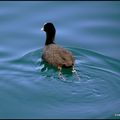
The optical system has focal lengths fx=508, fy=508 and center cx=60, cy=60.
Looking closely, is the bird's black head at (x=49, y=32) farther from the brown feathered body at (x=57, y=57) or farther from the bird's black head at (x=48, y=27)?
the brown feathered body at (x=57, y=57)

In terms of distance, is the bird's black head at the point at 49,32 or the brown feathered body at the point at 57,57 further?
the bird's black head at the point at 49,32

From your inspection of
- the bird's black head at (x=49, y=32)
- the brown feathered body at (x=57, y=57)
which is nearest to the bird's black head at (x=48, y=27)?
the bird's black head at (x=49, y=32)

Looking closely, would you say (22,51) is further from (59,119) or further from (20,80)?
(59,119)

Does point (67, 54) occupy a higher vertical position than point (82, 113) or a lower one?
higher

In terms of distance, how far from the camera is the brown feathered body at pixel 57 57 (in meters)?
13.4

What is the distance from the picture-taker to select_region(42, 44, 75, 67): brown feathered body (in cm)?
1341

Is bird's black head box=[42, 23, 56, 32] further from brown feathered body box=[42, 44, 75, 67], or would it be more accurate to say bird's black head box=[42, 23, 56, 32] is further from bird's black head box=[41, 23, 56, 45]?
brown feathered body box=[42, 44, 75, 67]

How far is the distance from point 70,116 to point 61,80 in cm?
161

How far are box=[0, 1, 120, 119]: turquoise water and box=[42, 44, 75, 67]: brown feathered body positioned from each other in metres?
0.22

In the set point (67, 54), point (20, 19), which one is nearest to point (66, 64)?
point (67, 54)

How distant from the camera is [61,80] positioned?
12898mm

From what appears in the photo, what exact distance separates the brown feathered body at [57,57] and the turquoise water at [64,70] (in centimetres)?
22

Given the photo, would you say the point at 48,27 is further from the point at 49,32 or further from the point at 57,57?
the point at 57,57

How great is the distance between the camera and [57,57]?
13.6 meters
